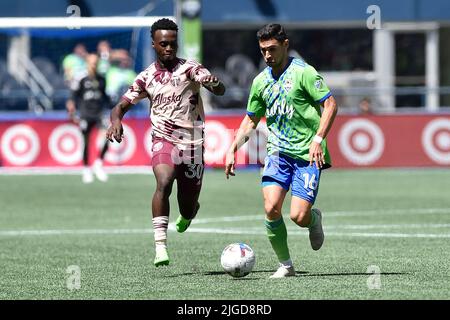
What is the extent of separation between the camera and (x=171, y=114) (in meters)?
12.4

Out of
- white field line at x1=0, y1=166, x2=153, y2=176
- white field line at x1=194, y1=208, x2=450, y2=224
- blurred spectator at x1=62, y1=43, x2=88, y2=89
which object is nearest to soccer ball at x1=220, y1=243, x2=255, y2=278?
white field line at x1=194, y1=208, x2=450, y2=224

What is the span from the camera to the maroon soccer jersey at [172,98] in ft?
40.4

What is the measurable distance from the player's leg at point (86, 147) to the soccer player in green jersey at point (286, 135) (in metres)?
14.5

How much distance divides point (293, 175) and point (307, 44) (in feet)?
87.5

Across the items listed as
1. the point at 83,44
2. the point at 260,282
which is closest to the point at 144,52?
the point at 83,44

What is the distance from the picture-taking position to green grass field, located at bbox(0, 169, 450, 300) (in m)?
10.5

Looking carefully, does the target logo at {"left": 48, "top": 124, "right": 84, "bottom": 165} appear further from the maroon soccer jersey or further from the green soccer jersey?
the green soccer jersey

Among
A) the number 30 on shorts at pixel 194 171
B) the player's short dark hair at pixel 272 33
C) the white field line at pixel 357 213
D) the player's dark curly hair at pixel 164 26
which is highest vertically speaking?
the player's dark curly hair at pixel 164 26

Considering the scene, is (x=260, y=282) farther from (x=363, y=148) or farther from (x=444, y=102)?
(x=444, y=102)

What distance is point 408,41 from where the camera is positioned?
37875 millimetres

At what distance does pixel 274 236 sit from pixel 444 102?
26263mm

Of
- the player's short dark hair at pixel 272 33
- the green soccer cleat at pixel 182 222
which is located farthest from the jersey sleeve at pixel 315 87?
the green soccer cleat at pixel 182 222

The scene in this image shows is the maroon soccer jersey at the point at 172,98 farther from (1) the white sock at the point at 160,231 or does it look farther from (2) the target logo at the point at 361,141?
(2) the target logo at the point at 361,141

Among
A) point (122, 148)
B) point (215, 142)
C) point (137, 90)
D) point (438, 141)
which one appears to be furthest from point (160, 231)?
point (438, 141)
